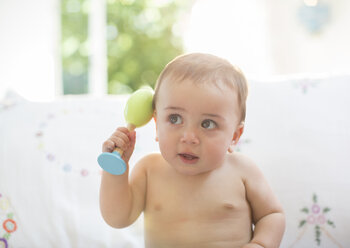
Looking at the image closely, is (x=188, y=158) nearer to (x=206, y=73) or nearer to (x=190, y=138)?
(x=190, y=138)

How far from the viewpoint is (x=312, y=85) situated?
1093mm

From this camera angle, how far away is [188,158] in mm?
759

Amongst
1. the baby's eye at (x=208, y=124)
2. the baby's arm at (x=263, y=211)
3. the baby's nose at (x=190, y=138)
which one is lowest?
the baby's arm at (x=263, y=211)

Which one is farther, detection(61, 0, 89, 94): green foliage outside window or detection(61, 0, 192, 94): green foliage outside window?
detection(61, 0, 192, 94): green foliage outside window

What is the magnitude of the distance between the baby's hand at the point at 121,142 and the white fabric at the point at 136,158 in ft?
0.97

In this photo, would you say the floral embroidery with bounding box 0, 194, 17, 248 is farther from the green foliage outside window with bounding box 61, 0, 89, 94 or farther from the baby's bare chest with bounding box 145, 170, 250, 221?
the green foliage outside window with bounding box 61, 0, 89, 94

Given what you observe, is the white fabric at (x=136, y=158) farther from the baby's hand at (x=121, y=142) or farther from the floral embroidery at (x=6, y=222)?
the baby's hand at (x=121, y=142)

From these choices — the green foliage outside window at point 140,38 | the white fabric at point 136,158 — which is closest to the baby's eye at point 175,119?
the white fabric at point 136,158

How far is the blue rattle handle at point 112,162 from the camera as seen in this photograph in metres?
0.68

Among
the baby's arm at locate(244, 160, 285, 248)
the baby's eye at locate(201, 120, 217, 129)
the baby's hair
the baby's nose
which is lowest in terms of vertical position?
the baby's arm at locate(244, 160, 285, 248)

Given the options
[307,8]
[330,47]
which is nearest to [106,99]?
[330,47]

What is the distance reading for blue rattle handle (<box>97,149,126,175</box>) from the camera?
682 mm

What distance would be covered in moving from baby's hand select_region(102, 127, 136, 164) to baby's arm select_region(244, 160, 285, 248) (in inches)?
10.7

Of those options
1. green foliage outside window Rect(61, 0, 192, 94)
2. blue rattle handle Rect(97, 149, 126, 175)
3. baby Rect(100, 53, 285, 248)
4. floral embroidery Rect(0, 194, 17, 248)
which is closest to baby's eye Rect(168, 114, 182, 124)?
baby Rect(100, 53, 285, 248)
